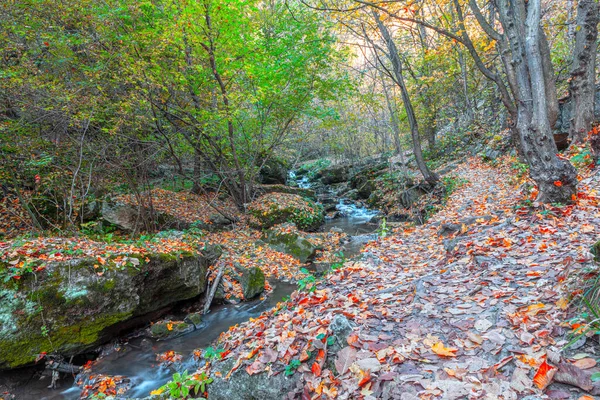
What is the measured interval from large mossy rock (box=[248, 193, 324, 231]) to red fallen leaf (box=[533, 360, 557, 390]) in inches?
439

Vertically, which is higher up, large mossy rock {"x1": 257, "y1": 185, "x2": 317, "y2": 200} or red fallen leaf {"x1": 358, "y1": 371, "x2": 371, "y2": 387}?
large mossy rock {"x1": 257, "y1": 185, "x2": 317, "y2": 200}

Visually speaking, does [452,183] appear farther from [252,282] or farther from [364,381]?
[364,381]

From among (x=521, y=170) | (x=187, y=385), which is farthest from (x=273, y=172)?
(x=187, y=385)

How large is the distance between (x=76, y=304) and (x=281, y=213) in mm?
8439

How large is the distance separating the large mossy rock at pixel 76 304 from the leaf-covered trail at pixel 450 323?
3.20m

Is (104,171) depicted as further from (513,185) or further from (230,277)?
(513,185)

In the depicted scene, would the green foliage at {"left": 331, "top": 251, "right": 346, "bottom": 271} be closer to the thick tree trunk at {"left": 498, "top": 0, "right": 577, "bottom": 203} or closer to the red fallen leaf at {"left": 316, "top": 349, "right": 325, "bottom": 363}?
the red fallen leaf at {"left": 316, "top": 349, "right": 325, "bottom": 363}

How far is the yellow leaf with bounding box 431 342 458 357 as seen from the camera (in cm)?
246

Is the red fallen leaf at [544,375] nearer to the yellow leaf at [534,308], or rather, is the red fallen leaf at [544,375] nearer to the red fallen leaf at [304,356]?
the yellow leaf at [534,308]

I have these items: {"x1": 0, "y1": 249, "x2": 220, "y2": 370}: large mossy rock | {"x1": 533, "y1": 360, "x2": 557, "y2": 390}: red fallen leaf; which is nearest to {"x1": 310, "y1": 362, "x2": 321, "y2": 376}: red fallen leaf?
{"x1": 533, "y1": 360, "x2": 557, "y2": 390}: red fallen leaf

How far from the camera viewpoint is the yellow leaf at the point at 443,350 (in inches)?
96.9

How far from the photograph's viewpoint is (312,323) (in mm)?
3424

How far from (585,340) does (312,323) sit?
231 cm

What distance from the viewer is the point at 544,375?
1.98 metres
